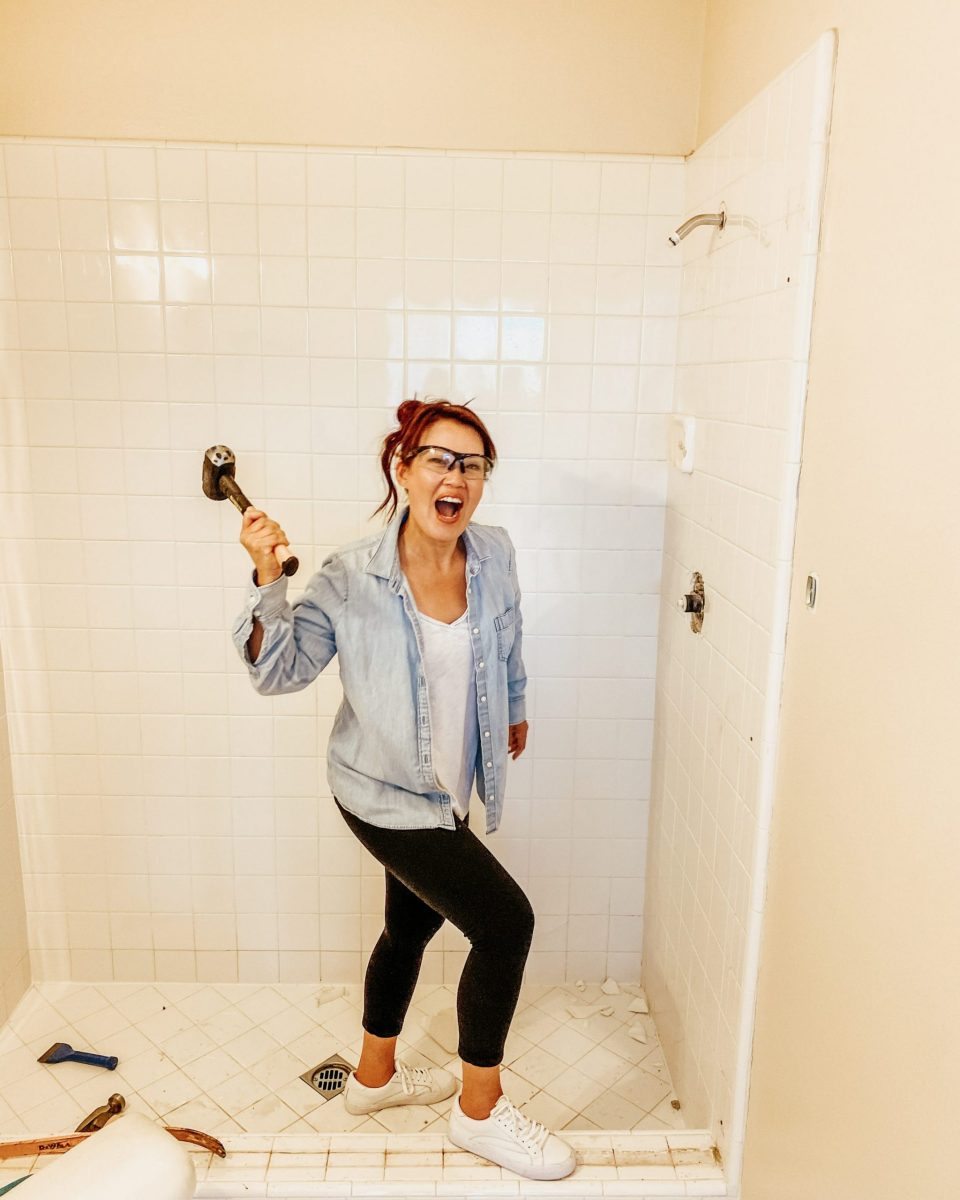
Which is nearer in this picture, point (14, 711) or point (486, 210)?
point (486, 210)

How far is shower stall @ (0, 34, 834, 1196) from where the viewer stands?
1968 millimetres

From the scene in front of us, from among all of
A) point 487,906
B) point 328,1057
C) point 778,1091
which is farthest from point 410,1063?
point 778,1091

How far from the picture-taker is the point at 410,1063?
6.84ft

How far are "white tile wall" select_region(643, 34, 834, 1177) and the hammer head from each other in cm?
93

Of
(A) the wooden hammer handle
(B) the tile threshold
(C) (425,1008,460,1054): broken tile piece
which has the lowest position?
(C) (425,1008,460,1054): broken tile piece

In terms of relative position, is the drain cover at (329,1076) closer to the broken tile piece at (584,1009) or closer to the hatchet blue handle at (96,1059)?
the hatchet blue handle at (96,1059)

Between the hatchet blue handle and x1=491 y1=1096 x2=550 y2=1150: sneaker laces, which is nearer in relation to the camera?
x1=491 y1=1096 x2=550 y2=1150: sneaker laces

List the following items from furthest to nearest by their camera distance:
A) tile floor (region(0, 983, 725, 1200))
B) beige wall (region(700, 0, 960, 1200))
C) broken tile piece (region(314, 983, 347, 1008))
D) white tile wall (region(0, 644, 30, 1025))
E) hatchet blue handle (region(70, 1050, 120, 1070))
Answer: broken tile piece (region(314, 983, 347, 1008)) → white tile wall (region(0, 644, 30, 1025)) → hatchet blue handle (region(70, 1050, 120, 1070)) → tile floor (region(0, 983, 725, 1200)) → beige wall (region(700, 0, 960, 1200))

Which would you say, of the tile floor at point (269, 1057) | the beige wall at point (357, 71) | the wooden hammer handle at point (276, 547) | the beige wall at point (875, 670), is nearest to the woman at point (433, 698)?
the wooden hammer handle at point (276, 547)

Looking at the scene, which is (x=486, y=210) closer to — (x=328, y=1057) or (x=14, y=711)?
(x=14, y=711)

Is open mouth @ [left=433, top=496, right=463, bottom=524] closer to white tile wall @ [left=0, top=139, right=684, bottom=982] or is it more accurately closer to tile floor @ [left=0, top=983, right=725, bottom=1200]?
white tile wall @ [left=0, top=139, right=684, bottom=982]

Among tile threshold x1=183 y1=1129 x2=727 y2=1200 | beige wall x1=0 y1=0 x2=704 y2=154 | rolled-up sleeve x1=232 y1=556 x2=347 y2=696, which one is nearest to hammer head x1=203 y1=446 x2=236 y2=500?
rolled-up sleeve x1=232 y1=556 x2=347 y2=696

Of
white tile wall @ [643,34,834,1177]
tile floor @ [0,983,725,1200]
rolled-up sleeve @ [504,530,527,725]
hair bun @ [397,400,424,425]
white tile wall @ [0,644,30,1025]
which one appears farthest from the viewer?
white tile wall @ [0,644,30,1025]

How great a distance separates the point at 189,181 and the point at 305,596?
3.39 feet
